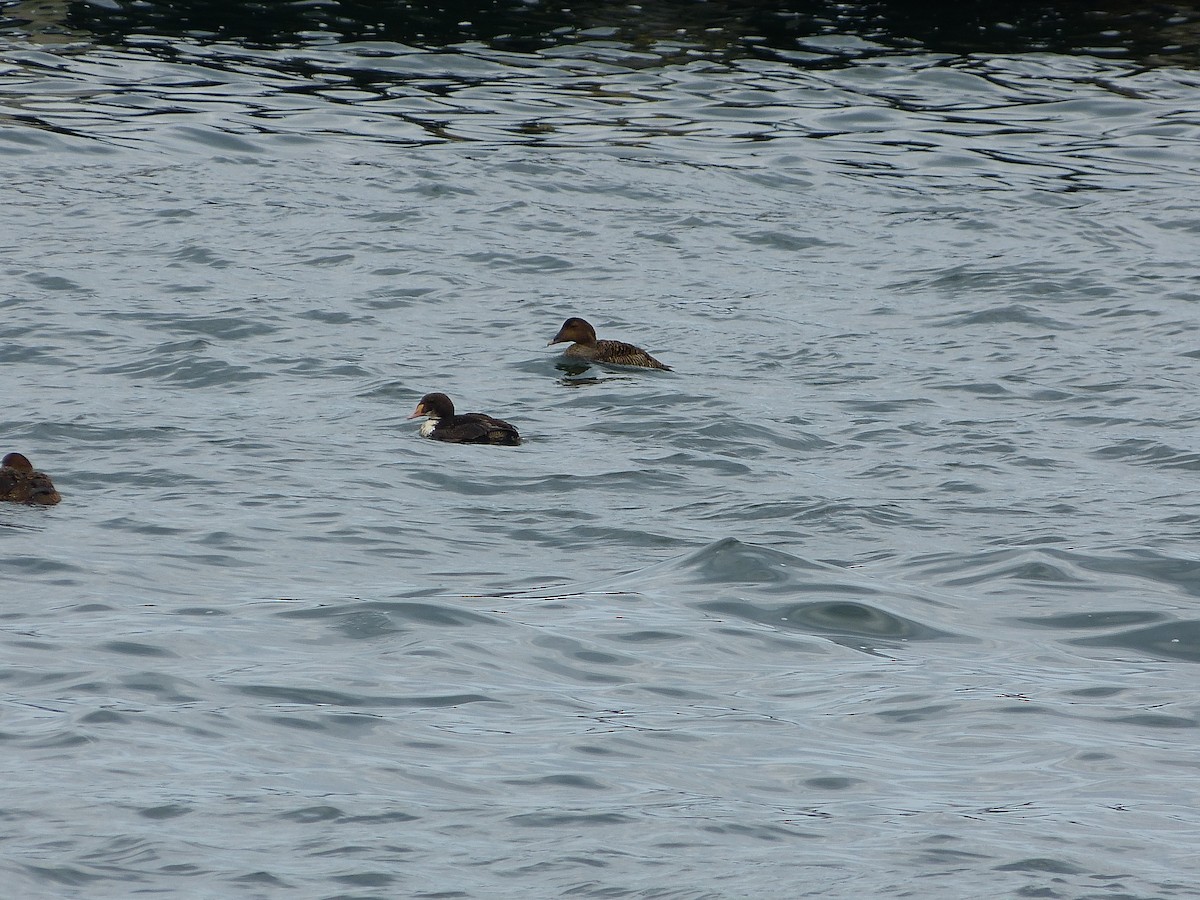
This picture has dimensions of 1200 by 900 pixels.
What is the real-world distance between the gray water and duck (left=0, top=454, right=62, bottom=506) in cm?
18

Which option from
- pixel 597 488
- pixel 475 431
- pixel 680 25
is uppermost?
pixel 680 25

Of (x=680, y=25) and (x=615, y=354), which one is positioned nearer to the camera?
(x=615, y=354)

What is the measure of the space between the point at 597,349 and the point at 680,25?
13513mm

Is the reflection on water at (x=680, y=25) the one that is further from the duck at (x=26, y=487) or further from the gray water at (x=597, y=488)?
the duck at (x=26, y=487)

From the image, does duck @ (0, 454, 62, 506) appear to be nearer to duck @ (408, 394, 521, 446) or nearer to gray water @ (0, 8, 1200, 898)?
gray water @ (0, 8, 1200, 898)

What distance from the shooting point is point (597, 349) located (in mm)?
14359

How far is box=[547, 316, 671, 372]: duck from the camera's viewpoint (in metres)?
14.4

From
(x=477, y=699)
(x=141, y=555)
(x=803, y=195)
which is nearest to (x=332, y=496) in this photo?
(x=141, y=555)

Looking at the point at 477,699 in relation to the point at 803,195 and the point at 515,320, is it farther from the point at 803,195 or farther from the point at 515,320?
the point at 803,195

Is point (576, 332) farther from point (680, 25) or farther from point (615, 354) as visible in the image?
point (680, 25)

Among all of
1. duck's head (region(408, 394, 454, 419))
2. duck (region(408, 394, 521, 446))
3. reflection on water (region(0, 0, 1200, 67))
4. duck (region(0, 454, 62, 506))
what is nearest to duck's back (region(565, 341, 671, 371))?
duck (region(408, 394, 521, 446))

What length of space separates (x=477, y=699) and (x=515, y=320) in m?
8.29

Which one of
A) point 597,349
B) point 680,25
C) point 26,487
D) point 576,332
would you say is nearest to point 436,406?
point 597,349

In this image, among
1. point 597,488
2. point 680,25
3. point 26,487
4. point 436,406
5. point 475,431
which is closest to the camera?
point 26,487
